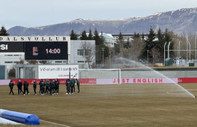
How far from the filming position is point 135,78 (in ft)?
289

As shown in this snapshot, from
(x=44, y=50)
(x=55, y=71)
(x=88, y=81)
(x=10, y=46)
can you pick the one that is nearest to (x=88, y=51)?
(x=88, y=81)

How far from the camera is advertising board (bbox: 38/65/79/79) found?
82.3 metres

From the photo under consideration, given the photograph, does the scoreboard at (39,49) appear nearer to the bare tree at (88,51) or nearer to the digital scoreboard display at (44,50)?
the digital scoreboard display at (44,50)

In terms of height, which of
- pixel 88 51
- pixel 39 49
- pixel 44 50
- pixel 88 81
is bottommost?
pixel 88 81

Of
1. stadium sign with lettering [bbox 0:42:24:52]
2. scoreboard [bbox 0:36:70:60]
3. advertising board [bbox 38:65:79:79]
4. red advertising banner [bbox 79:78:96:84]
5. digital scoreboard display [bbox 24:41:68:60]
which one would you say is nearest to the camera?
stadium sign with lettering [bbox 0:42:24:52]

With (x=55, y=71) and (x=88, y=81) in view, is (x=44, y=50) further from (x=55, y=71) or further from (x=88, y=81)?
(x=88, y=81)

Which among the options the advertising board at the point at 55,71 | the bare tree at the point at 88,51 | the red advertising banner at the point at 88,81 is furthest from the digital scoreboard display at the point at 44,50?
the bare tree at the point at 88,51

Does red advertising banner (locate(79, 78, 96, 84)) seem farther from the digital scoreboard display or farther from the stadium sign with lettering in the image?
the stadium sign with lettering

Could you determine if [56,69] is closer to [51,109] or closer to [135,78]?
[135,78]

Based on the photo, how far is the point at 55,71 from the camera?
272 feet

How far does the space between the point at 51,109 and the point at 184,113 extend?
31.8ft

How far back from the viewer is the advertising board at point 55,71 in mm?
82312

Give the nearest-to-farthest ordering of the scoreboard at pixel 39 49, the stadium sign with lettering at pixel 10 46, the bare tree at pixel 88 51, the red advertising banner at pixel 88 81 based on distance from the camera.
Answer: the stadium sign with lettering at pixel 10 46 → the scoreboard at pixel 39 49 → the red advertising banner at pixel 88 81 → the bare tree at pixel 88 51

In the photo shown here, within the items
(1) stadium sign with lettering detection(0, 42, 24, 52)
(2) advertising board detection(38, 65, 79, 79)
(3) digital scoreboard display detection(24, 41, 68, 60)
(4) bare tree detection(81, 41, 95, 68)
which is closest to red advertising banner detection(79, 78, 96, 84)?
(2) advertising board detection(38, 65, 79, 79)
